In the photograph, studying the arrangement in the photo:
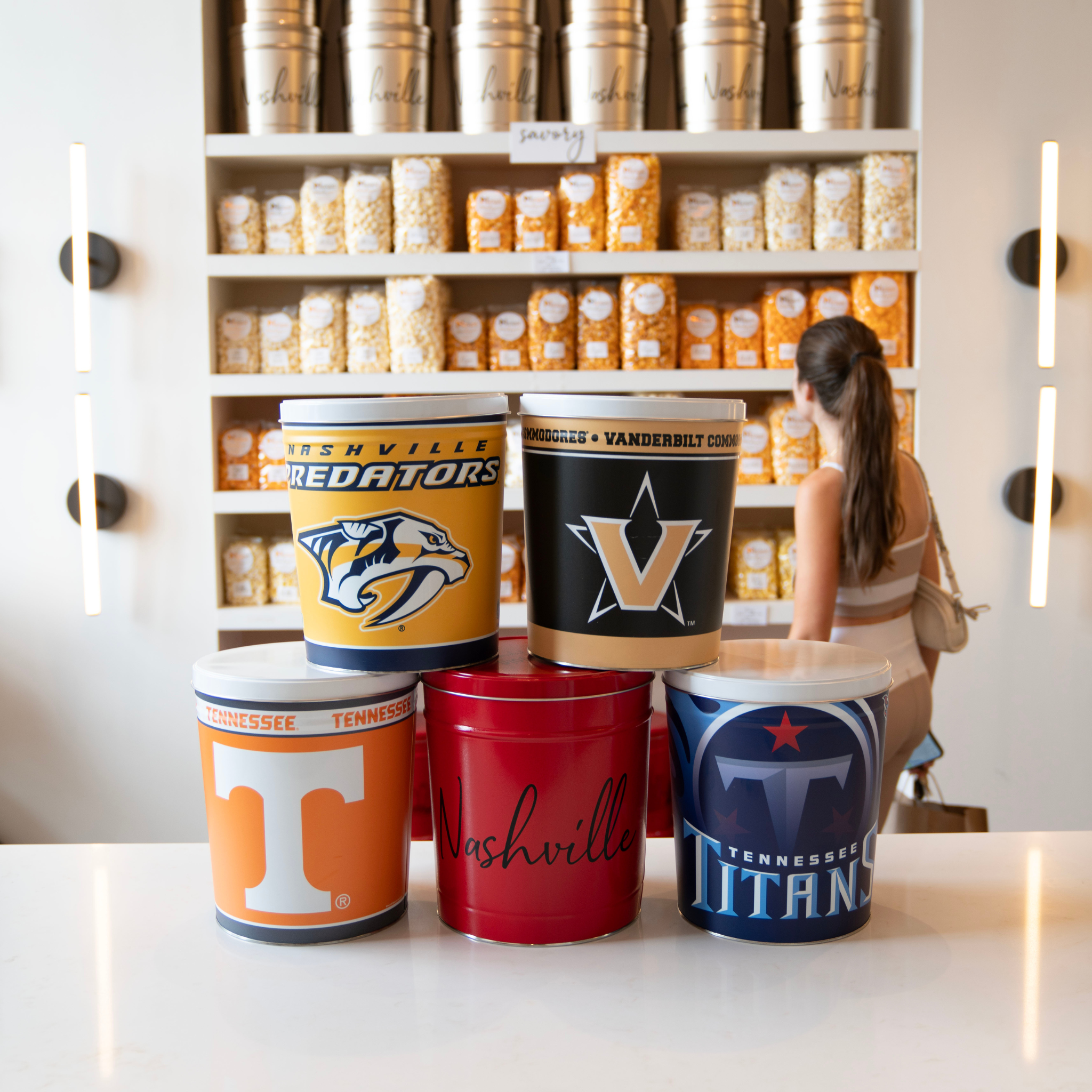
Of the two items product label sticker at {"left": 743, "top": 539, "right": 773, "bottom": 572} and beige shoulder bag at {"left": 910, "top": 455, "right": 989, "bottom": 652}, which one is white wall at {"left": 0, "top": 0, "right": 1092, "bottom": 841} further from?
beige shoulder bag at {"left": 910, "top": 455, "right": 989, "bottom": 652}

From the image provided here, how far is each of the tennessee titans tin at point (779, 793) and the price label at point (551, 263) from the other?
1895 millimetres

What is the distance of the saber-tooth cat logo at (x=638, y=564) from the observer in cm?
74

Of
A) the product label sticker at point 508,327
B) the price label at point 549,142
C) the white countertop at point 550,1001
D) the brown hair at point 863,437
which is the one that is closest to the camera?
the white countertop at point 550,1001

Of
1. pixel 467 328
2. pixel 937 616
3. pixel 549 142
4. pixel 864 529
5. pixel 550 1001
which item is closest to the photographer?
pixel 550 1001

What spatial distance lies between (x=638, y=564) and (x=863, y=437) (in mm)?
1163

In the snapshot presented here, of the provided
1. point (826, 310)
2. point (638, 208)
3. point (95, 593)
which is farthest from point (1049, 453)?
point (95, 593)

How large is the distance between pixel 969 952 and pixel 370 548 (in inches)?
20.1

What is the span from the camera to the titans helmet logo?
0.73 m

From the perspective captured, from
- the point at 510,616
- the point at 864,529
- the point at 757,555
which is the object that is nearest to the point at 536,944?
the point at 864,529

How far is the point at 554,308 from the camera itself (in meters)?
2.51

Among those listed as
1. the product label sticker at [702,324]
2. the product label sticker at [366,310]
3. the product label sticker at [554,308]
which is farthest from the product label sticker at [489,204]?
the product label sticker at [702,324]

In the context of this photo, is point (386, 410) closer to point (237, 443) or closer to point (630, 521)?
point (630, 521)

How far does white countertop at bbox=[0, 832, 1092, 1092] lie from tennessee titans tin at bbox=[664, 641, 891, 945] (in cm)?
3

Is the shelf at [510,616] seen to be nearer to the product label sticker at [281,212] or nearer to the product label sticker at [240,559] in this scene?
the product label sticker at [240,559]
